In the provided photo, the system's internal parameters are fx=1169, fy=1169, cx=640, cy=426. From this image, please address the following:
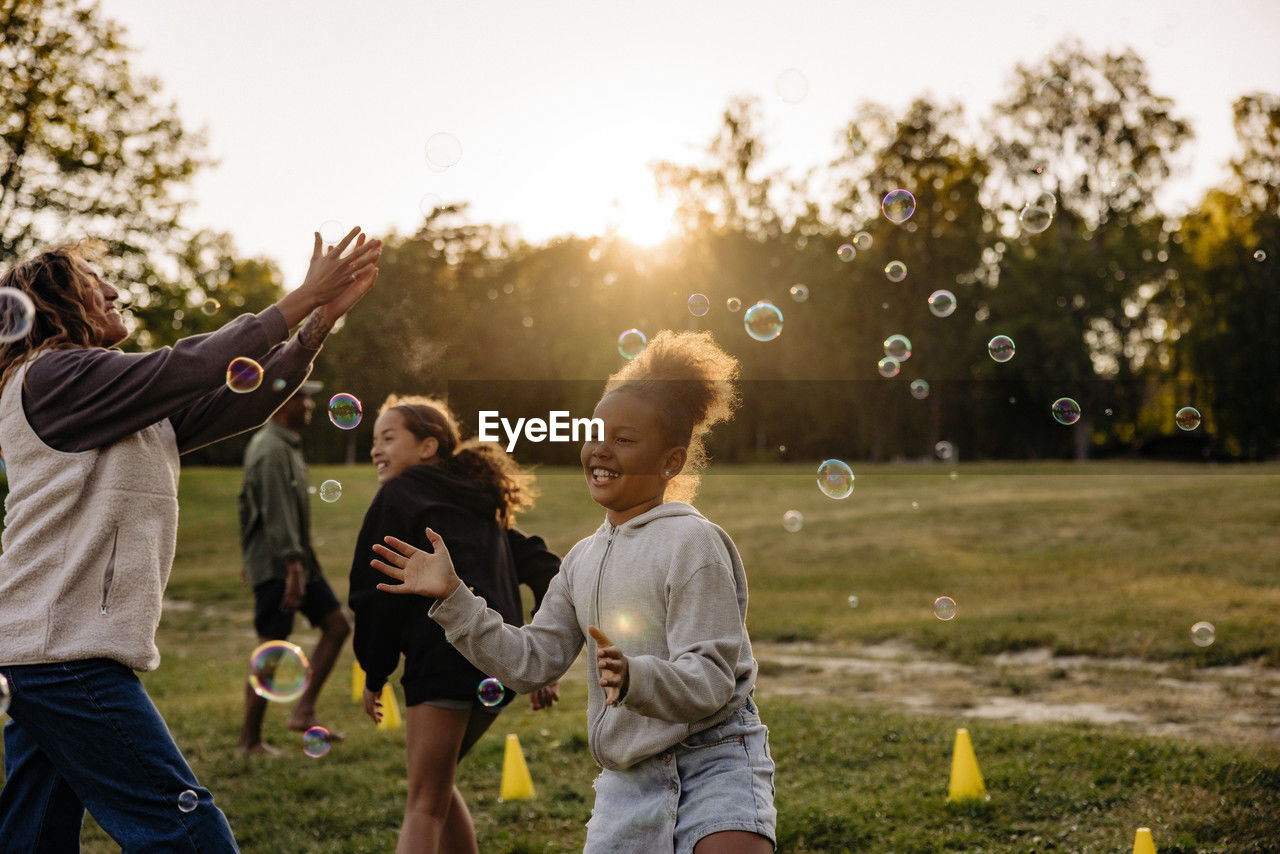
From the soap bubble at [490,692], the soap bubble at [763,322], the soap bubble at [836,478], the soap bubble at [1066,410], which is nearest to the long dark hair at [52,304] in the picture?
the soap bubble at [490,692]

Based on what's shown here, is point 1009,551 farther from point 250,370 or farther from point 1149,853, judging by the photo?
point 250,370

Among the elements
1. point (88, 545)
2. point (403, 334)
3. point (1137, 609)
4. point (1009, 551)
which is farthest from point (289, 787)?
point (403, 334)

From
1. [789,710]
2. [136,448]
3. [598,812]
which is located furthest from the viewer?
[789,710]

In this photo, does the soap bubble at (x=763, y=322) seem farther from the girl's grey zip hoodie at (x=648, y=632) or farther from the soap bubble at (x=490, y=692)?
the girl's grey zip hoodie at (x=648, y=632)

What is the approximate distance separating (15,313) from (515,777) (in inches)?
133

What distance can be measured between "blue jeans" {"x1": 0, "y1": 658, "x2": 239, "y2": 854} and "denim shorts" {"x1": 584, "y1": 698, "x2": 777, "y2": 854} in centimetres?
96

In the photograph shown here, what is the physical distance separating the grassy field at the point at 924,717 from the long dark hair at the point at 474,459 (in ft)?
5.47

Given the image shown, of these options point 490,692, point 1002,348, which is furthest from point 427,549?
point 1002,348

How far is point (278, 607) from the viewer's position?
671 centimetres

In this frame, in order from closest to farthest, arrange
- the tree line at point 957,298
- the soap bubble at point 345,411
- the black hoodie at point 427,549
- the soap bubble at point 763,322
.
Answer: the black hoodie at point 427,549 → the soap bubble at point 345,411 → the soap bubble at point 763,322 → the tree line at point 957,298

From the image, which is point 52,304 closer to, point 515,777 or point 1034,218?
point 515,777

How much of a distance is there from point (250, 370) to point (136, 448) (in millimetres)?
342

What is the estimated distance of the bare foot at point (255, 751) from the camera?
253 inches

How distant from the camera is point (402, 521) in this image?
376cm
